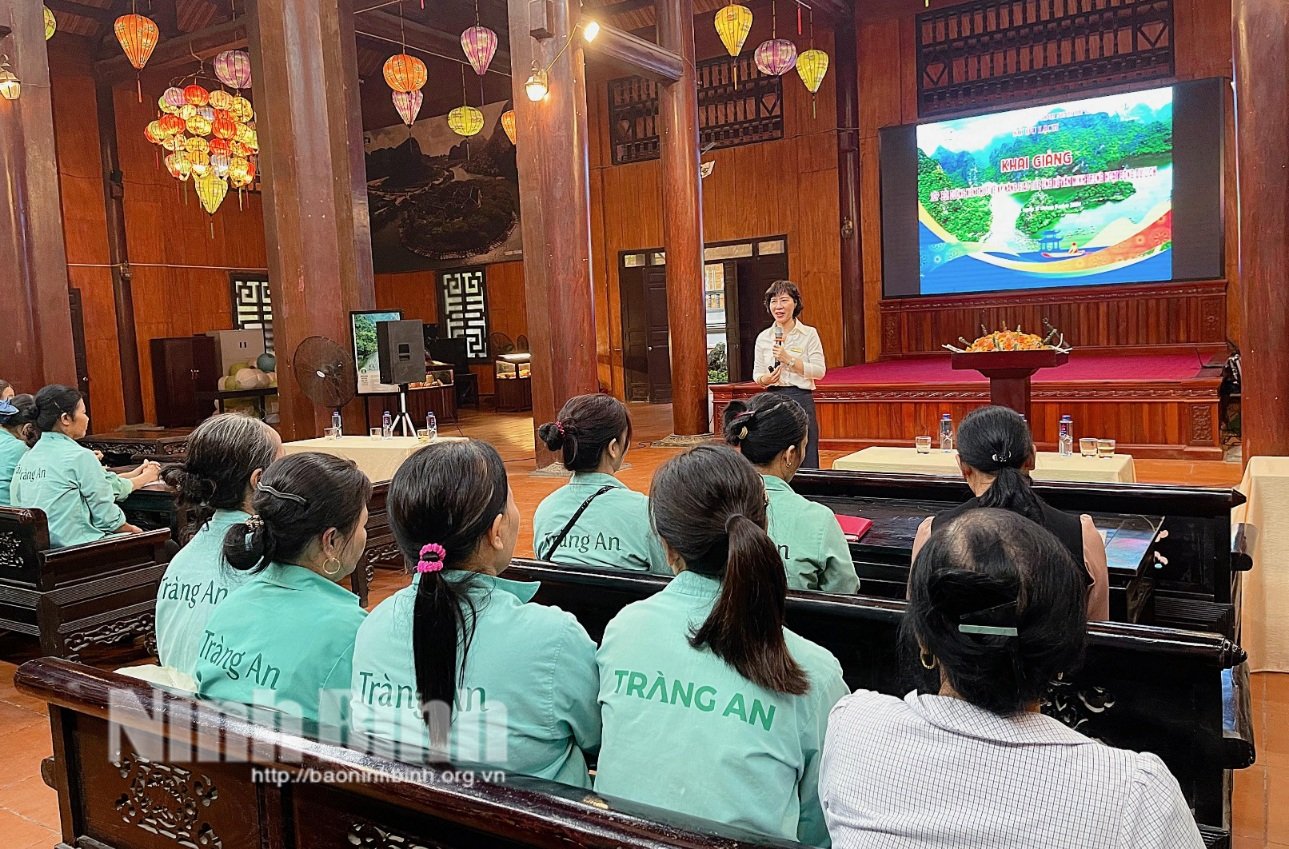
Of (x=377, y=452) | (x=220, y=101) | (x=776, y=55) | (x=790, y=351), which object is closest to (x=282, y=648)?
(x=790, y=351)

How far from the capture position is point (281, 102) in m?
6.59

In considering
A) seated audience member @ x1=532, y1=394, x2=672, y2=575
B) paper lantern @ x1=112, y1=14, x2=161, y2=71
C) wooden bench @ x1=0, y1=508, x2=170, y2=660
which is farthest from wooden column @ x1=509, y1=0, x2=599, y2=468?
seated audience member @ x1=532, y1=394, x2=672, y2=575

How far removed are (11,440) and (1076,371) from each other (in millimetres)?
7197

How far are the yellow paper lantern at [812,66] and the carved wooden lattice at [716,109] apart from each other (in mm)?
1766

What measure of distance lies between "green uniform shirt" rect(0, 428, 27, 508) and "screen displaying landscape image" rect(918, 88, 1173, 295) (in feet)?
28.6

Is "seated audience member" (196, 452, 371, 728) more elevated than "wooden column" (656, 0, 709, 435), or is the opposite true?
"wooden column" (656, 0, 709, 435)

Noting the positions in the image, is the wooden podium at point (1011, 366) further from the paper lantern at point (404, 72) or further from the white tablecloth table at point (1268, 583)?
the paper lantern at point (404, 72)

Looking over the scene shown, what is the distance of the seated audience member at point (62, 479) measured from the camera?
360 cm

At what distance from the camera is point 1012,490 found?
1947 millimetres

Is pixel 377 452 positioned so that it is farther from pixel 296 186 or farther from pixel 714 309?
pixel 714 309

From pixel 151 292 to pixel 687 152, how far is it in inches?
296

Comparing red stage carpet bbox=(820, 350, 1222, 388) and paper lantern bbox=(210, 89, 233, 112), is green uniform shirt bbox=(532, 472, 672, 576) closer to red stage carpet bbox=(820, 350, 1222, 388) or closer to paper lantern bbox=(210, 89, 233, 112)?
red stage carpet bbox=(820, 350, 1222, 388)

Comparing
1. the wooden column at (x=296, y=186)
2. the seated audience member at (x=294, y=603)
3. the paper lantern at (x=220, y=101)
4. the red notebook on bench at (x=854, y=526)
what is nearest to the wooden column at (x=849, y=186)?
the wooden column at (x=296, y=186)

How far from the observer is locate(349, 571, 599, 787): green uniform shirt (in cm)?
133
